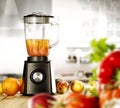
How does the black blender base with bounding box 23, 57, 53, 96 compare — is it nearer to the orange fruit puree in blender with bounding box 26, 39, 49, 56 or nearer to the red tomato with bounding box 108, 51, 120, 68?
the orange fruit puree in blender with bounding box 26, 39, 49, 56

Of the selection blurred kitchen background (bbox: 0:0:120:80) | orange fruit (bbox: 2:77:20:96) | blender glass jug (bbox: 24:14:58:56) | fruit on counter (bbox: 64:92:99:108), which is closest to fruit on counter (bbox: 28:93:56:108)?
fruit on counter (bbox: 64:92:99:108)

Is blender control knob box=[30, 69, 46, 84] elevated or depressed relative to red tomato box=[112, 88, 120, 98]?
depressed

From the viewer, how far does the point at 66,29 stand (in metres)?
4.32

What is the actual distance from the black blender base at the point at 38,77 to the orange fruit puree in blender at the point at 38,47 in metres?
0.13

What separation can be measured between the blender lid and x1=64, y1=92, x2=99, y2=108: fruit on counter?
1402 millimetres

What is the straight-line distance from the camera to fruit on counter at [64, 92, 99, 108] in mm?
564

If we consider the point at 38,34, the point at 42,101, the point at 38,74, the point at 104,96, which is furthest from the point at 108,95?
the point at 38,34

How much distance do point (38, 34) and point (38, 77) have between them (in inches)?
15.3

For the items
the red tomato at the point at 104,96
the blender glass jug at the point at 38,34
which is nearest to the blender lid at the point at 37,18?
the blender glass jug at the point at 38,34

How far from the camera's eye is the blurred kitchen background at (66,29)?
4203 millimetres

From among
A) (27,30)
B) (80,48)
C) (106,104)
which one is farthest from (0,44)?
(106,104)

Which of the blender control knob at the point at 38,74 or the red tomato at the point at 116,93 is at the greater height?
the red tomato at the point at 116,93

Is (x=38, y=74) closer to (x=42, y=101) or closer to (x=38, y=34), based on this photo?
(x=38, y=34)

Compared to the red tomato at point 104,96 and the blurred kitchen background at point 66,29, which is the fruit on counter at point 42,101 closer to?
the red tomato at point 104,96
